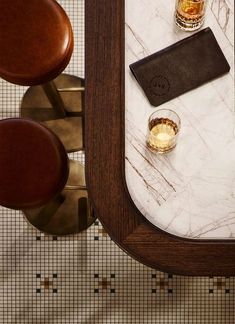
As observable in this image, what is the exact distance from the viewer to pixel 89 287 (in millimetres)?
3150

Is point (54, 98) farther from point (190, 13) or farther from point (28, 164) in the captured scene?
point (190, 13)

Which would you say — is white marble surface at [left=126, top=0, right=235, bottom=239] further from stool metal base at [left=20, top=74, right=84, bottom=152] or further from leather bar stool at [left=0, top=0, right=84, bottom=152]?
stool metal base at [left=20, top=74, right=84, bottom=152]

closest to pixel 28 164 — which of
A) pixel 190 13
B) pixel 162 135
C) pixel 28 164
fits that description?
pixel 28 164

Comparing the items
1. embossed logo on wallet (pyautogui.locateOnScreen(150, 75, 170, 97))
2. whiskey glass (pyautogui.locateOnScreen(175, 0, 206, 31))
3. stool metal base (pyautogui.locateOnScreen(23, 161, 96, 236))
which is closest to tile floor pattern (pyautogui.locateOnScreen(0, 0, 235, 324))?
stool metal base (pyautogui.locateOnScreen(23, 161, 96, 236))

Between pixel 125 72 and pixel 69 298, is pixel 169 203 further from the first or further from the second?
pixel 69 298

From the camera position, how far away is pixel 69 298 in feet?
10.3

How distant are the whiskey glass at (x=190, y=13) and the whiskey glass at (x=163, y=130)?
0.39 meters

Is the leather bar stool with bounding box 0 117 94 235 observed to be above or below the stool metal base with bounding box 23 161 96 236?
above

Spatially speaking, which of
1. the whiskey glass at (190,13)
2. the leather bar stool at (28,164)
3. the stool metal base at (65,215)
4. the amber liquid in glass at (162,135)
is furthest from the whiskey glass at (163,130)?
the stool metal base at (65,215)

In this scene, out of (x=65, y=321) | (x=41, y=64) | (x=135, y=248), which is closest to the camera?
(x=135, y=248)

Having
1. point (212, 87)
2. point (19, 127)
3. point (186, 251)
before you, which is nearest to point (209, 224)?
point (186, 251)

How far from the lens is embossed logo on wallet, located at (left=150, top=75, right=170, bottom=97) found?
2189 mm

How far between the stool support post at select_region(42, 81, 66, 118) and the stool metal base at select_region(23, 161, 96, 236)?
47 centimetres

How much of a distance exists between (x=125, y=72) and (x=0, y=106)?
50.8 inches
